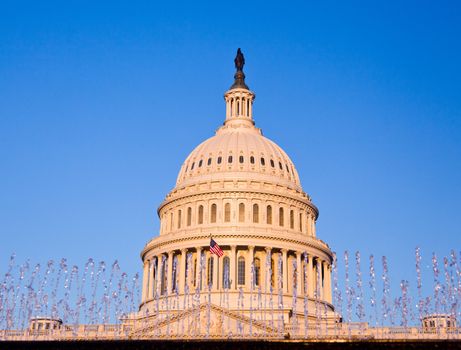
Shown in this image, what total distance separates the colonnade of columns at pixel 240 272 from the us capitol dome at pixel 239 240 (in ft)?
0.44

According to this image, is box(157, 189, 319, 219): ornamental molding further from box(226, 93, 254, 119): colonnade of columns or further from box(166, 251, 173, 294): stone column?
box(226, 93, 254, 119): colonnade of columns

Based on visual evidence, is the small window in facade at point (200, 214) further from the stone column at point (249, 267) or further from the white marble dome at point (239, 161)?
the stone column at point (249, 267)

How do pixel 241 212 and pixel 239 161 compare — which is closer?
pixel 241 212

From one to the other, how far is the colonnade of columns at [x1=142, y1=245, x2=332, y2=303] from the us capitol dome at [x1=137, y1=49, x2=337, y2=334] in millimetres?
136

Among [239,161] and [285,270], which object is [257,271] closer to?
[285,270]

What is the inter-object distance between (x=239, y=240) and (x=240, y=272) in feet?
13.8

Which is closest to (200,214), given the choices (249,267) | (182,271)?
(182,271)

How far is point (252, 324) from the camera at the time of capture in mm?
72375

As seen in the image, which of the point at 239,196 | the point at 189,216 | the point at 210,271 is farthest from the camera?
the point at 189,216

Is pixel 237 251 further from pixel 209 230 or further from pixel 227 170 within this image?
pixel 227 170

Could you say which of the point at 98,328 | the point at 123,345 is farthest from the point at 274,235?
the point at 123,345

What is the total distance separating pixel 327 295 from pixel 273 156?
70.5ft

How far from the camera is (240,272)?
90125 millimetres

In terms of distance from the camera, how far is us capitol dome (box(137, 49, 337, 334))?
289 ft
